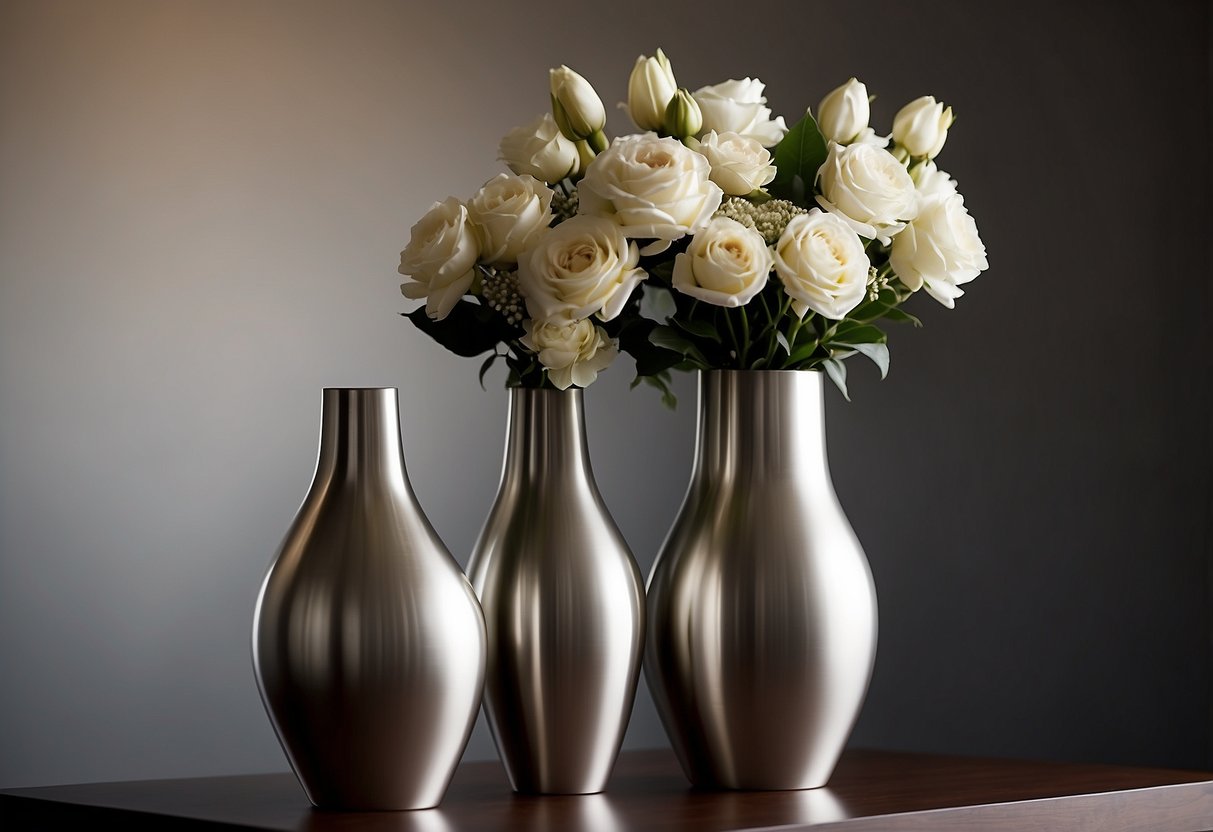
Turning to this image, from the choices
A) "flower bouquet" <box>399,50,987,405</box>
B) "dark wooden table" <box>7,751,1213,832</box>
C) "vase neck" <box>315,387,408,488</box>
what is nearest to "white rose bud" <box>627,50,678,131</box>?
"flower bouquet" <box>399,50,987,405</box>

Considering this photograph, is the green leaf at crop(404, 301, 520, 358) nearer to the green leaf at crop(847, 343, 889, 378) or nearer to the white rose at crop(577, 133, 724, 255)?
the white rose at crop(577, 133, 724, 255)

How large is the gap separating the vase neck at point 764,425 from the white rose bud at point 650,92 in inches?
7.0

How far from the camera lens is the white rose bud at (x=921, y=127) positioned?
1056 mm

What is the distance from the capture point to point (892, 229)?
39.9 inches

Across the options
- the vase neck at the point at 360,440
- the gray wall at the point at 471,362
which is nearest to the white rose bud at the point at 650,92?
the vase neck at the point at 360,440

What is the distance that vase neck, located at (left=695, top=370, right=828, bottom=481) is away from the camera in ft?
3.26

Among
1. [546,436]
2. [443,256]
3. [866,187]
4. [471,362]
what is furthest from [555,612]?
[471,362]

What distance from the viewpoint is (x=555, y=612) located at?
92 centimetres

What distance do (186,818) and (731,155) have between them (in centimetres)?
53

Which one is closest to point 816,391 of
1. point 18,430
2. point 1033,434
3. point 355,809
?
point 355,809

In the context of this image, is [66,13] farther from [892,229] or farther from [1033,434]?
[1033,434]

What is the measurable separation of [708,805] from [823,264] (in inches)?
13.3

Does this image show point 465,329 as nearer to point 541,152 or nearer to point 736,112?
point 541,152

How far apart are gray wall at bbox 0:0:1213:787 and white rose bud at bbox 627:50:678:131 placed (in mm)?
1411
